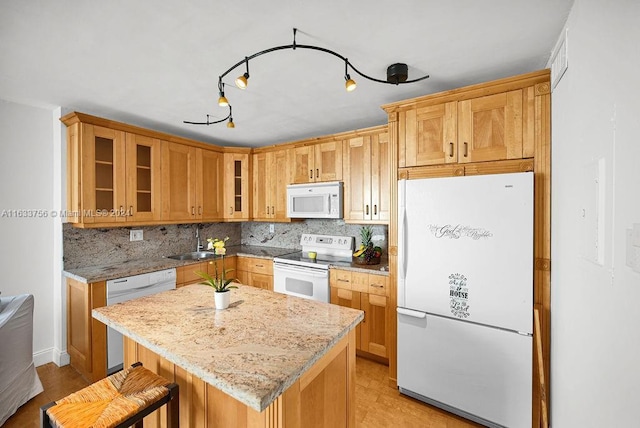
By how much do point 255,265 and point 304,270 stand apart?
0.80 meters

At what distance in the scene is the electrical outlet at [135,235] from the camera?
325cm

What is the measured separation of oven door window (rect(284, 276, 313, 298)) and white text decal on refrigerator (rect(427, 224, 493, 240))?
58.4 inches

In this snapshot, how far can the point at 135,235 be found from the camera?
3287 mm

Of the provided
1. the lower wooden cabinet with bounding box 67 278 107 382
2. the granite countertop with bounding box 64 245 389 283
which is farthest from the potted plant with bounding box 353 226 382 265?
the lower wooden cabinet with bounding box 67 278 107 382

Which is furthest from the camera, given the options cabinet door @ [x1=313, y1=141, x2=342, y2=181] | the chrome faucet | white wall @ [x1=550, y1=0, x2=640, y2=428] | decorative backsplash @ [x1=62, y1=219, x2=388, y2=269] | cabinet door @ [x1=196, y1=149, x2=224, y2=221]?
the chrome faucet

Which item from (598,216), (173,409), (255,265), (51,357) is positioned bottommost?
(51,357)

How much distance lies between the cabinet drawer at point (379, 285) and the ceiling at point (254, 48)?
1582mm

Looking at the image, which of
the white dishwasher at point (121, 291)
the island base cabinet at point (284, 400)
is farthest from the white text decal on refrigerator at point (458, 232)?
the white dishwasher at point (121, 291)

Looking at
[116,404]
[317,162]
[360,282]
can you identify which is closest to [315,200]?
[317,162]

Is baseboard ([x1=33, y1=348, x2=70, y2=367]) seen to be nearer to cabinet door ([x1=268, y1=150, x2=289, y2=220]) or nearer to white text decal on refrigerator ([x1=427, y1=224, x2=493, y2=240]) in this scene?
cabinet door ([x1=268, y1=150, x2=289, y2=220])

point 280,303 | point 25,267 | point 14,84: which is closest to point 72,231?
point 25,267

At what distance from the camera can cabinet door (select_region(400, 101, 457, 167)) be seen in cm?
207

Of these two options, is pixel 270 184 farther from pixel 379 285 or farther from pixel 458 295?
pixel 458 295

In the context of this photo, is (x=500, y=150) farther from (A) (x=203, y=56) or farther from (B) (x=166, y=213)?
(B) (x=166, y=213)
